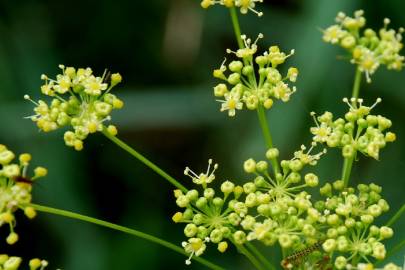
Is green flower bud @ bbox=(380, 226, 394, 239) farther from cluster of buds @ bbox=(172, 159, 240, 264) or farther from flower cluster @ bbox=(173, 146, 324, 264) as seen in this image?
cluster of buds @ bbox=(172, 159, 240, 264)

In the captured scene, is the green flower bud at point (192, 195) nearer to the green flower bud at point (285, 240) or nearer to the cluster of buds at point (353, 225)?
the green flower bud at point (285, 240)

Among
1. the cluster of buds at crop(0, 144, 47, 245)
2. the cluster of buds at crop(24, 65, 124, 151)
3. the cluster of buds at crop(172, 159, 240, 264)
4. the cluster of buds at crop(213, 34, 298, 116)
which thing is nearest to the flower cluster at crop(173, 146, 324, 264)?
the cluster of buds at crop(172, 159, 240, 264)

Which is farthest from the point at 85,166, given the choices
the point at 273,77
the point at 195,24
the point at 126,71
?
the point at 273,77

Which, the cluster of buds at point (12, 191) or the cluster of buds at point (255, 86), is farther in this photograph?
the cluster of buds at point (255, 86)

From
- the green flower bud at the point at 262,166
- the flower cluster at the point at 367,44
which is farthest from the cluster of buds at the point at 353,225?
the flower cluster at the point at 367,44

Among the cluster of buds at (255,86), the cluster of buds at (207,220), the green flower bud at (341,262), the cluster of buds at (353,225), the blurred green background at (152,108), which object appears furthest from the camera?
the blurred green background at (152,108)

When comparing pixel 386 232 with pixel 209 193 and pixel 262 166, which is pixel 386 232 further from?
pixel 209 193
